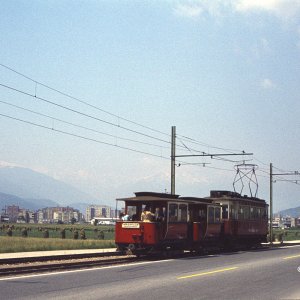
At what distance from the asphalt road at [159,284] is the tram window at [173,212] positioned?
658 centimetres

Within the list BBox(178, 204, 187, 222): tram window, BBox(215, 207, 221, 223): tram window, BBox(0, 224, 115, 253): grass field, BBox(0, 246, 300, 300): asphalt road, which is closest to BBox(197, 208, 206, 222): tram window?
BBox(215, 207, 221, 223): tram window

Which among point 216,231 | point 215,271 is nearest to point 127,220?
point 216,231

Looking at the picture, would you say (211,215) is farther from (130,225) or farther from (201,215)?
(130,225)

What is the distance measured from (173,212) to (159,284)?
12.1 metres

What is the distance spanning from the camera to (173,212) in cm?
2653

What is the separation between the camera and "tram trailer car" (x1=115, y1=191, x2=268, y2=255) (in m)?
25.3

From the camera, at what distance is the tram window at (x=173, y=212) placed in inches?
1033

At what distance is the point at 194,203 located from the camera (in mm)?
28500

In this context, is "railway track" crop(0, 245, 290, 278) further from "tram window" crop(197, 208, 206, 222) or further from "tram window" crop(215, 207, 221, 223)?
"tram window" crop(215, 207, 221, 223)

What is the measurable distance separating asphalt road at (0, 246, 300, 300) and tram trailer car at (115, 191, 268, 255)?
5.44 m

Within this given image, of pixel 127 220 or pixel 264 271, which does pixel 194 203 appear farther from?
pixel 264 271

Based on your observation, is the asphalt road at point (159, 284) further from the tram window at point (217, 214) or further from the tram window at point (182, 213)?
the tram window at point (217, 214)

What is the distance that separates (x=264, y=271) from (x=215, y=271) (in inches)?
68.3

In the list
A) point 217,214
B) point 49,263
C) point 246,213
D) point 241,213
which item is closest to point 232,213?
point 241,213
